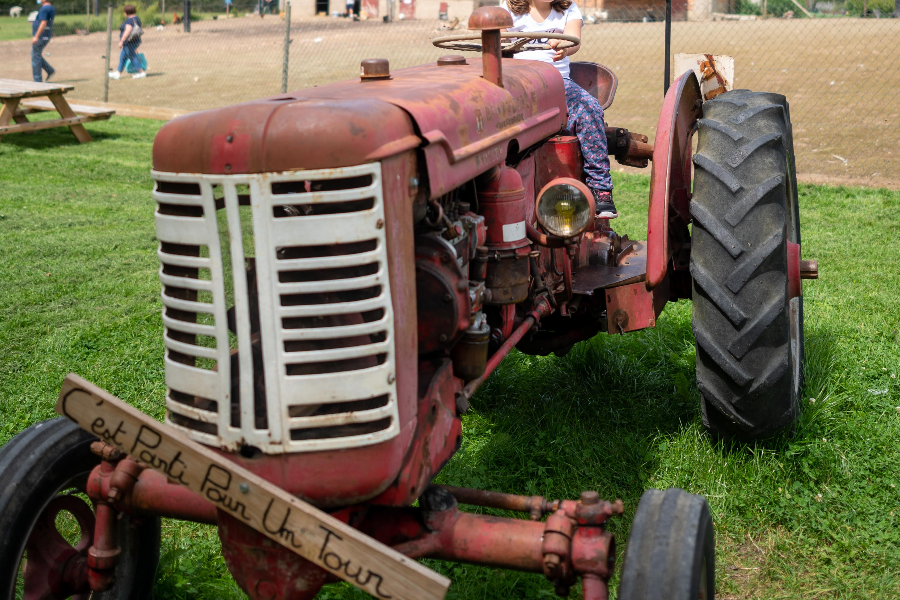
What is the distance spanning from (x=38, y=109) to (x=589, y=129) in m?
11.7

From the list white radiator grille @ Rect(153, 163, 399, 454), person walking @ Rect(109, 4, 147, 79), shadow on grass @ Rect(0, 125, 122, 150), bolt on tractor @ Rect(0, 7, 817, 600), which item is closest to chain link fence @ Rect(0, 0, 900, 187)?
person walking @ Rect(109, 4, 147, 79)

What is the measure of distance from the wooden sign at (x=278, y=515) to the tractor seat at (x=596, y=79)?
3.15 meters

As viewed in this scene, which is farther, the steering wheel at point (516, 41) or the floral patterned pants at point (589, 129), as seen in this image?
the floral patterned pants at point (589, 129)

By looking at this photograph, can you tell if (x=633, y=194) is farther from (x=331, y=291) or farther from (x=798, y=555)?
(x=331, y=291)

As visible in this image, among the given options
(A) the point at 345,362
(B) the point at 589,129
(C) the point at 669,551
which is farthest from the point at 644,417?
Answer: (A) the point at 345,362

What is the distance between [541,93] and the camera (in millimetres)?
3375

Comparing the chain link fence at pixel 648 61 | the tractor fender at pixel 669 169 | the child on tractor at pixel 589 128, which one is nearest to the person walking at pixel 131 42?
the chain link fence at pixel 648 61

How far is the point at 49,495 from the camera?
2.56 metres

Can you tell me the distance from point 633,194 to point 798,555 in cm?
586

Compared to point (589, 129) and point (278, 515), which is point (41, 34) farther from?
point (278, 515)

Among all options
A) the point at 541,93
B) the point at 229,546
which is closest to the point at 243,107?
the point at 229,546

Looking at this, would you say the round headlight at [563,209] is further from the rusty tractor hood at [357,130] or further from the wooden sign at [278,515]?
the wooden sign at [278,515]

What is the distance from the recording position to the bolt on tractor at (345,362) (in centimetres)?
187

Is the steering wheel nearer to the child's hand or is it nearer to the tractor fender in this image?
the child's hand
